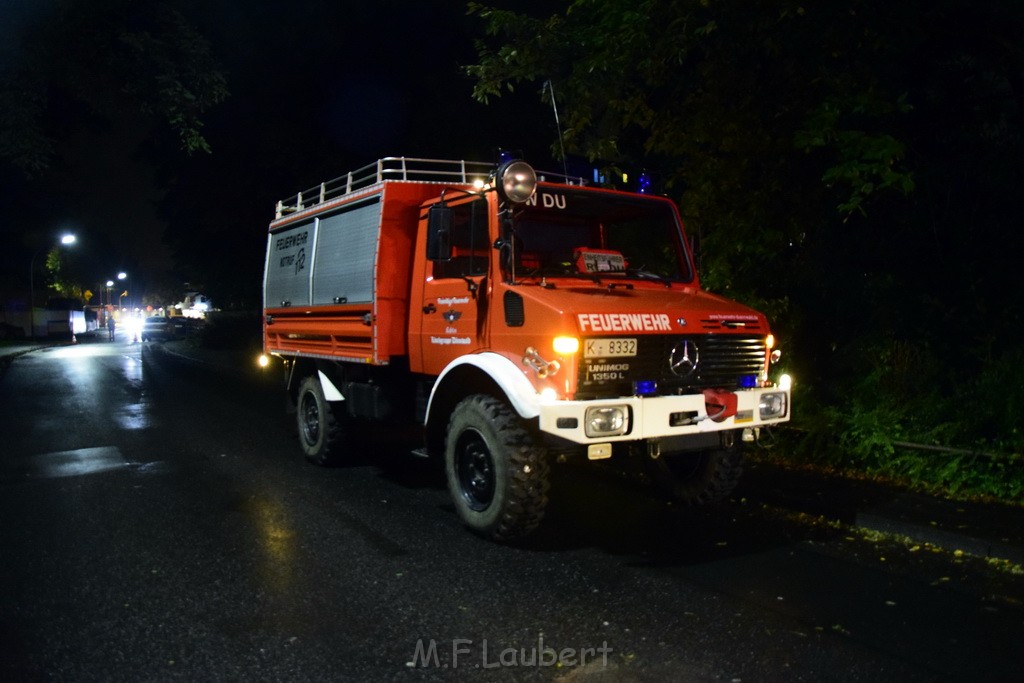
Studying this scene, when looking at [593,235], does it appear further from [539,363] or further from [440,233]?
[539,363]

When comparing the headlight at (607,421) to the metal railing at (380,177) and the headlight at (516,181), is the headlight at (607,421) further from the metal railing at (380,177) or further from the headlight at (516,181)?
the metal railing at (380,177)

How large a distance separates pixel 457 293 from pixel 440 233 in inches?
24.6

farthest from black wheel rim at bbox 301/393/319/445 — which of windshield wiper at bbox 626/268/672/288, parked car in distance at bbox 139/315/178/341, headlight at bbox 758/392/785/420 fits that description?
parked car in distance at bbox 139/315/178/341

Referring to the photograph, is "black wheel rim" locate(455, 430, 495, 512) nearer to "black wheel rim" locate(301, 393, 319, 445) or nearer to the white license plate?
the white license plate

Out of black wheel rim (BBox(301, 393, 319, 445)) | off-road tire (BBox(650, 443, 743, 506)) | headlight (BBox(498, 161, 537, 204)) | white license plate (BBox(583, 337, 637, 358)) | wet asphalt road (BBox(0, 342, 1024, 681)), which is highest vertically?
headlight (BBox(498, 161, 537, 204))

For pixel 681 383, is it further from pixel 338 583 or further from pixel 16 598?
pixel 16 598

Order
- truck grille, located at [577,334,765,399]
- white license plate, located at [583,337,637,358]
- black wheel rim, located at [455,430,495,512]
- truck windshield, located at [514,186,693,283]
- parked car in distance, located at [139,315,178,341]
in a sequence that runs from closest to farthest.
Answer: white license plate, located at [583,337,637,358] < truck grille, located at [577,334,765,399] < black wheel rim, located at [455,430,495,512] < truck windshield, located at [514,186,693,283] < parked car in distance, located at [139,315,178,341]

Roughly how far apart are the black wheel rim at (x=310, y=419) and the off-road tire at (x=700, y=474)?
12.5ft

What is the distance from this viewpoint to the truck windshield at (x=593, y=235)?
6.30 metres

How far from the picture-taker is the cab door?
6.17m

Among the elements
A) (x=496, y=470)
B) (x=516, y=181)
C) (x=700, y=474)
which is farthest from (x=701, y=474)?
(x=516, y=181)

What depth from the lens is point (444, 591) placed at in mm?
4820

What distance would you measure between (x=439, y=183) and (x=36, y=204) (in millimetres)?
50632

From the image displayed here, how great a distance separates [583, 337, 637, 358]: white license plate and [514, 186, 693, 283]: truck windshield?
33.8 inches
